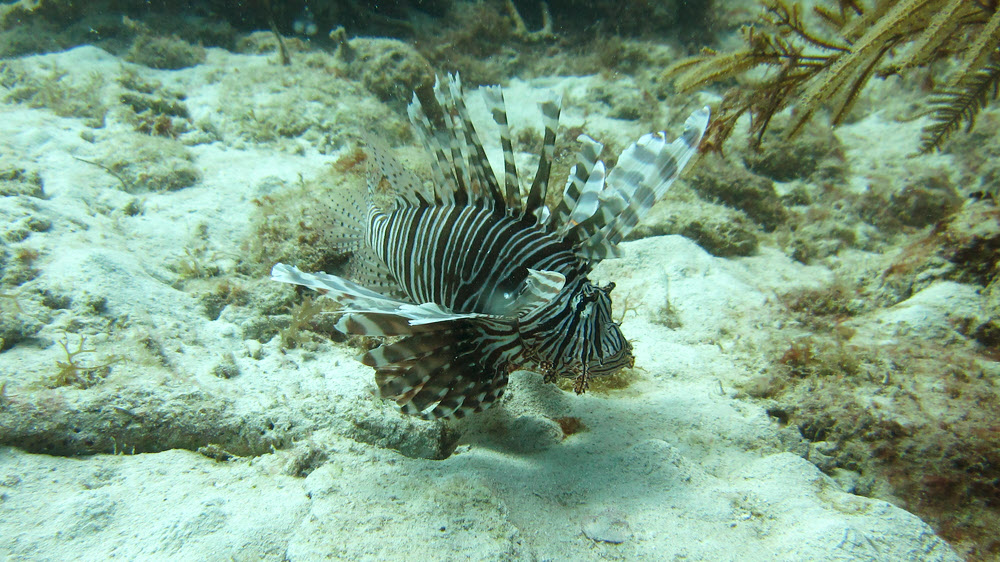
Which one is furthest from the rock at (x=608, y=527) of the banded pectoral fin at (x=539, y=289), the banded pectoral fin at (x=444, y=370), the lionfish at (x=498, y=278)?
the banded pectoral fin at (x=539, y=289)

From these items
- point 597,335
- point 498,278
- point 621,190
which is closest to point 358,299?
point 498,278

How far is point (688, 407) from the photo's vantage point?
8.85 feet

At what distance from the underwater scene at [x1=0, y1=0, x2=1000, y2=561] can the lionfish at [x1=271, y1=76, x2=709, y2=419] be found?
18mm

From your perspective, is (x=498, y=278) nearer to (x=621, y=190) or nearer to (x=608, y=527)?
(x=621, y=190)

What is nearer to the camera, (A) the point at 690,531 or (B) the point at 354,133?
(A) the point at 690,531

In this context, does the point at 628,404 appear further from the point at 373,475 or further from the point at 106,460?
the point at 106,460

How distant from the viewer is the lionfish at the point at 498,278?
2045 millimetres

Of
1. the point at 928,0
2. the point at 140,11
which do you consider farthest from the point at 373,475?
the point at 140,11

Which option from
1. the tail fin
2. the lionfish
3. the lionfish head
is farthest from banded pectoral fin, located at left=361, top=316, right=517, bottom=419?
the tail fin

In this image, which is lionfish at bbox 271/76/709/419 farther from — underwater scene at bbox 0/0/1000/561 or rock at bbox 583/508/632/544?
rock at bbox 583/508/632/544

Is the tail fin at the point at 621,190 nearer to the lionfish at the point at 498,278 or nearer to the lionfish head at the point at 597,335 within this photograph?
the lionfish at the point at 498,278

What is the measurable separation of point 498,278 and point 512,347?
1.21 ft

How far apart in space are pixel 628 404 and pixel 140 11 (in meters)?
12.2

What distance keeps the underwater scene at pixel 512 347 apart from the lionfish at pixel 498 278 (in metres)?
0.02
